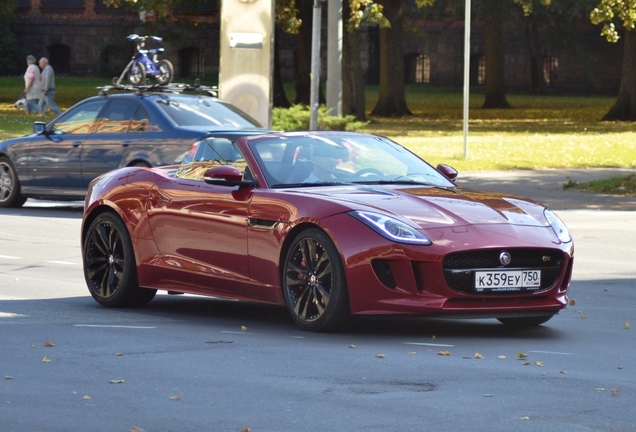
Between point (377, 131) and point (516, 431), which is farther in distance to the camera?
point (377, 131)

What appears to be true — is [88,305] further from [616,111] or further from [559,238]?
[616,111]

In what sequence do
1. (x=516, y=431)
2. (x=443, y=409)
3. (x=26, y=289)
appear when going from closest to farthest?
(x=516, y=431)
(x=443, y=409)
(x=26, y=289)

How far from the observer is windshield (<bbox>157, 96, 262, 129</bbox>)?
18.6 meters

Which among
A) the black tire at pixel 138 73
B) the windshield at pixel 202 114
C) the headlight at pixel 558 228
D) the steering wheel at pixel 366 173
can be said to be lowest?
the headlight at pixel 558 228

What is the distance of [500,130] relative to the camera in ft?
133

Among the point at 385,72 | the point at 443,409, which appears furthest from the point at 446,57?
the point at 443,409

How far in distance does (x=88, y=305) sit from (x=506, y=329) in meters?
3.29

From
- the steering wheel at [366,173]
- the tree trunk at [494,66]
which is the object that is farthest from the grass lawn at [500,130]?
the steering wheel at [366,173]

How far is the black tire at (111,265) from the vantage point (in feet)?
35.7

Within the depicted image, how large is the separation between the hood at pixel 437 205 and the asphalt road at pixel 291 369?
0.78 metres

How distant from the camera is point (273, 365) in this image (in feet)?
26.5

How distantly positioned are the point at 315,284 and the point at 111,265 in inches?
93.2

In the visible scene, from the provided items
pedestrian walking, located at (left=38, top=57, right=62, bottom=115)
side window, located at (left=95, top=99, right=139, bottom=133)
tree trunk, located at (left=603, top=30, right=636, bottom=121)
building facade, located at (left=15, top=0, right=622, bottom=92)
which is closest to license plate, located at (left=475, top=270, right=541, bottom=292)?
side window, located at (left=95, top=99, right=139, bottom=133)

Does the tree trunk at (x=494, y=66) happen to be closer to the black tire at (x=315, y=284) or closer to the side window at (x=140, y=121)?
the side window at (x=140, y=121)
